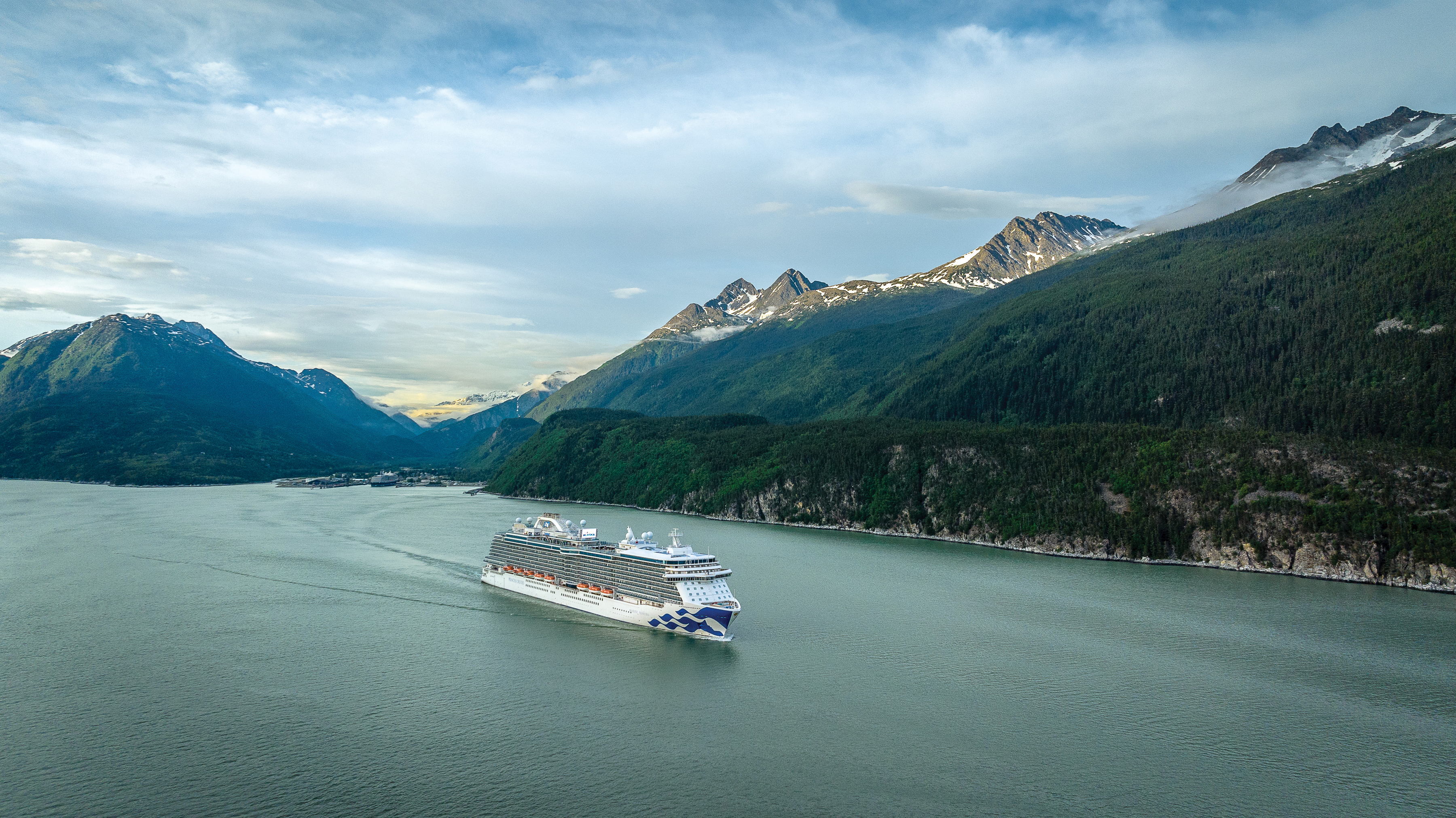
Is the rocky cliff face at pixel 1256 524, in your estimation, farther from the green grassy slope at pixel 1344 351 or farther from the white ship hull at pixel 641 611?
the white ship hull at pixel 641 611

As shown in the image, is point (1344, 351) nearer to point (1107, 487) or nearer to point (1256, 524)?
point (1107, 487)

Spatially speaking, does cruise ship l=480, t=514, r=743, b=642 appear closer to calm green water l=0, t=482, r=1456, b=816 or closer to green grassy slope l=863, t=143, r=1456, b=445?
calm green water l=0, t=482, r=1456, b=816

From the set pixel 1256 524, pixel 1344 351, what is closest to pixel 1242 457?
pixel 1256 524

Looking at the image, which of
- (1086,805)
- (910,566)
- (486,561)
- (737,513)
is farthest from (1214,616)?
(737,513)

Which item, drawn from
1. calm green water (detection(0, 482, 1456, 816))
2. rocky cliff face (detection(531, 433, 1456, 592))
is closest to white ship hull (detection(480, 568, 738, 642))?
calm green water (detection(0, 482, 1456, 816))

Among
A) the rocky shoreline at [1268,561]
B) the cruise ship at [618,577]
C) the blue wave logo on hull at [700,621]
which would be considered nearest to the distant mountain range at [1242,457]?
the rocky shoreline at [1268,561]
